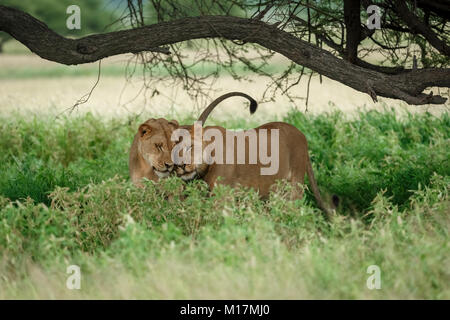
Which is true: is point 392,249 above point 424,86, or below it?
below

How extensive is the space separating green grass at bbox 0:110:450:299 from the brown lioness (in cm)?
24

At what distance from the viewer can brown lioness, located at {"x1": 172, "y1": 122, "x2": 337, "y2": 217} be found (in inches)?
215

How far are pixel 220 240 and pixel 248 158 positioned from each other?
187 cm

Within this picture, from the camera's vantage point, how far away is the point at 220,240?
412 centimetres

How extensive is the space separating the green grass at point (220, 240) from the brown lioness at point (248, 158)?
0.24 meters

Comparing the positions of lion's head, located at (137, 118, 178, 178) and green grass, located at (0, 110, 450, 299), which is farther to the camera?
lion's head, located at (137, 118, 178, 178)

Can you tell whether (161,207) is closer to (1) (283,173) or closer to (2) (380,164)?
(1) (283,173)

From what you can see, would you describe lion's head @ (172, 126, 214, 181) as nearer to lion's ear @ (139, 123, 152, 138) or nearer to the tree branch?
lion's ear @ (139, 123, 152, 138)

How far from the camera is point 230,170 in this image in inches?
227

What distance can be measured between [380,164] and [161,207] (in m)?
3.24

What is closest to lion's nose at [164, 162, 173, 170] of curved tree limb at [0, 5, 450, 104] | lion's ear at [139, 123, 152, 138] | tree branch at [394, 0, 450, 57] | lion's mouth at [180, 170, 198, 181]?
lion's mouth at [180, 170, 198, 181]

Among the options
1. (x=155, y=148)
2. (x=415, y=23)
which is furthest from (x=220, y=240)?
(x=415, y=23)

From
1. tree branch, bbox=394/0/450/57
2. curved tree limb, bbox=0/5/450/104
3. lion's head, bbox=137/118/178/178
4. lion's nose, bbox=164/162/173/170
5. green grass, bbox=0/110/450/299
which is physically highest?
tree branch, bbox=394/0/450/57

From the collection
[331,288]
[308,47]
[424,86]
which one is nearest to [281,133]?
[308,47]
